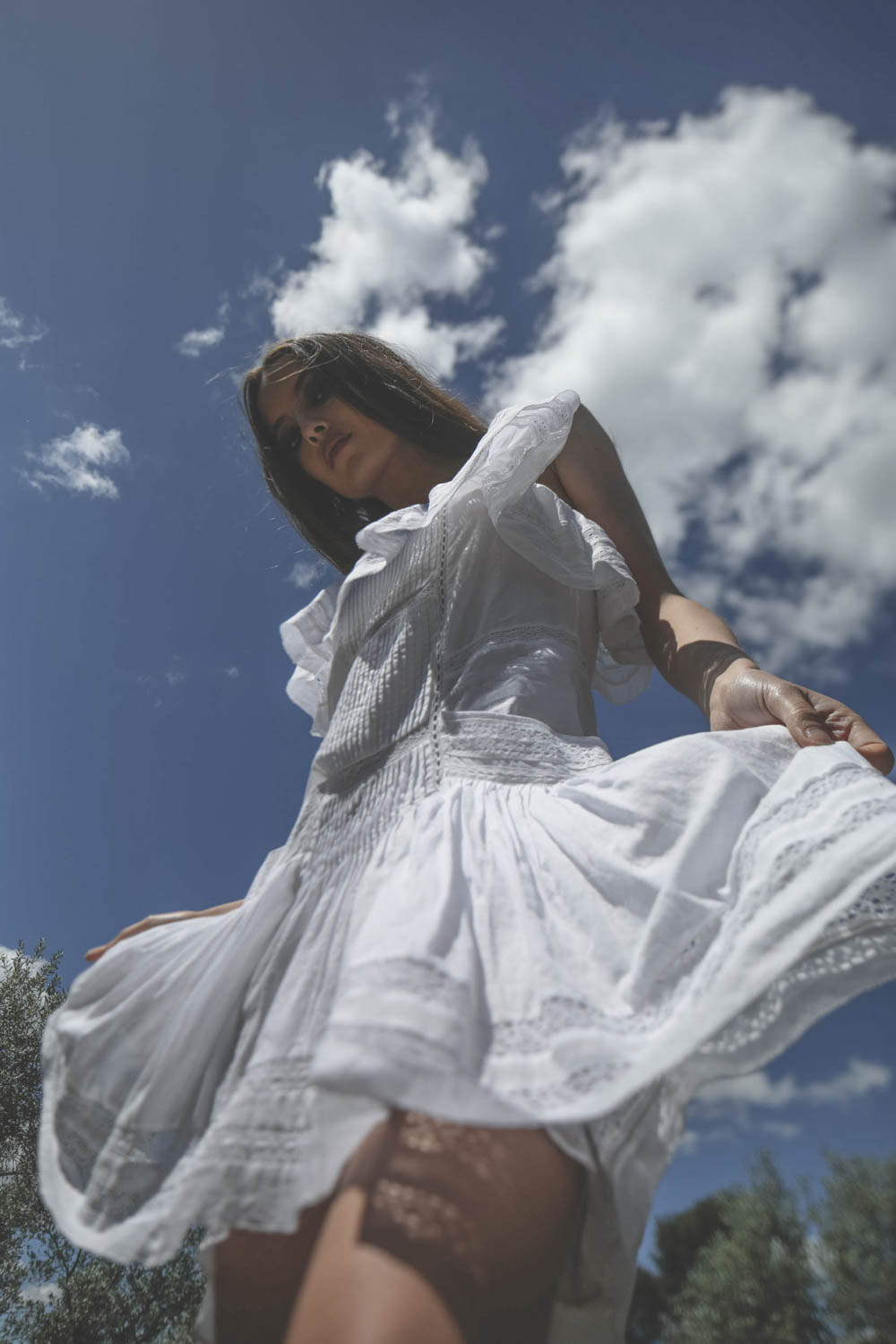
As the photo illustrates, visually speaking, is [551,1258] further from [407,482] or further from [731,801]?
[407,482]

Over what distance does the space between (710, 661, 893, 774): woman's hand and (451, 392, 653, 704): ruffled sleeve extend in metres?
0.33

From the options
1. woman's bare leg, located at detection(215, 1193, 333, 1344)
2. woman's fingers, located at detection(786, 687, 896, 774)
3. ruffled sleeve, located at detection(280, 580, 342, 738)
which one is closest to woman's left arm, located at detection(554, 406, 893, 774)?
woman's fingers, located at detection(786, 687, 896, 774)

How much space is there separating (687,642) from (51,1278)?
13.5 meters

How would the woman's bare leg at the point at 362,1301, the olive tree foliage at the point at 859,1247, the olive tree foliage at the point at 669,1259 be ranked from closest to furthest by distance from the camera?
the woman's bare leg at the point at 362,1301 → the olive tree foliage at the point at 859,1247 → the olive tree foliage at the point at 669,1259

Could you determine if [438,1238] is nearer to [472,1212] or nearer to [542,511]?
[472,1212]

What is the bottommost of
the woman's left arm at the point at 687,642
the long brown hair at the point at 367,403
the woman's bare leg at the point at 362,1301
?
the woman's bare leg at the point at 362,1301

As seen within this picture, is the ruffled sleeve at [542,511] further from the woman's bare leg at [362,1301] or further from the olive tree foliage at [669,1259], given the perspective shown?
the olive tree foliage at [669,1259]

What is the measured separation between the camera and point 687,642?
1473 millimetres

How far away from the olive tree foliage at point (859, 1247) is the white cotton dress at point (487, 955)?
5495 millimetres

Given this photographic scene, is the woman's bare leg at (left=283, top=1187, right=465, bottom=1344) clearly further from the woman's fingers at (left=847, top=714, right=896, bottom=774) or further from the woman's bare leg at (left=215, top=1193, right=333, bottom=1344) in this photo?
the woman's fingers at (left=847, top=714, right=896, bottom=774)

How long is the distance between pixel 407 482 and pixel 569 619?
0.74m

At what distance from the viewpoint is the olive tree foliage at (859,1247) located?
17.8 ft

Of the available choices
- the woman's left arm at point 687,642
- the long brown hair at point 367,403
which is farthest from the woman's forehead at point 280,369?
the woman's left arm at point 687,642

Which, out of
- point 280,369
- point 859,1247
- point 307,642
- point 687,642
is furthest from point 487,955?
point 859,1247
